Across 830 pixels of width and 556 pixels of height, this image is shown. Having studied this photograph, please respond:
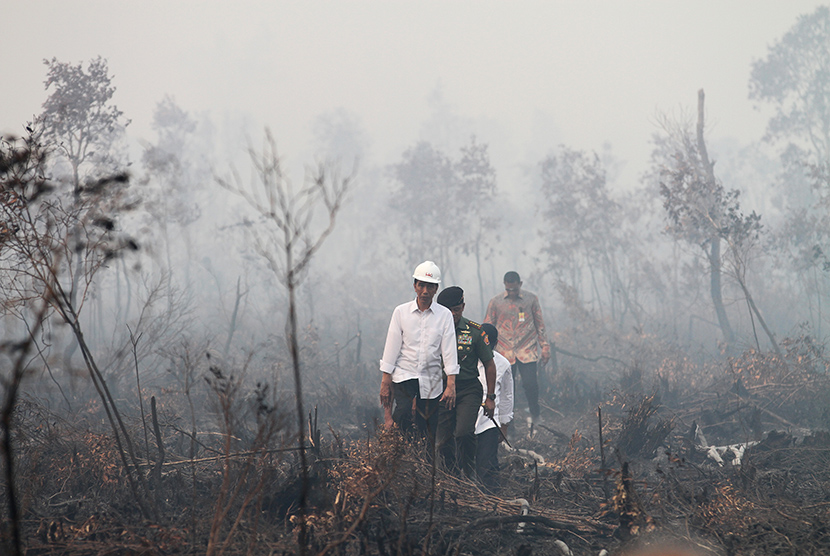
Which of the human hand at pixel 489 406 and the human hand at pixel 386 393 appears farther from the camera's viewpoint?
the human hand at pixel 489 406

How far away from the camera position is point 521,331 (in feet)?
25.1

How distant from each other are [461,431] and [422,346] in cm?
78

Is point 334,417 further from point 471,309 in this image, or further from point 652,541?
point 471,309

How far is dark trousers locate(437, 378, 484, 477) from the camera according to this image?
4.48 m

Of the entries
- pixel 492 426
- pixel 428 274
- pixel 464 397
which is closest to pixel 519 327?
pixel 492 426

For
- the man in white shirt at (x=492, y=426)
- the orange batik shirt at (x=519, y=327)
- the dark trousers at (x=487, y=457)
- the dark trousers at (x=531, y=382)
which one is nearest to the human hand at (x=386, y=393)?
the man in white shirt at (x=492, y=426)

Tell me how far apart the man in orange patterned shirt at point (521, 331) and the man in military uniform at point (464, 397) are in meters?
2.86

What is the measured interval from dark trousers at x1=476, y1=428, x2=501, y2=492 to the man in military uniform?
0.28 metres

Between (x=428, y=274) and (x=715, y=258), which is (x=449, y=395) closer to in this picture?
(x=428, y=274)

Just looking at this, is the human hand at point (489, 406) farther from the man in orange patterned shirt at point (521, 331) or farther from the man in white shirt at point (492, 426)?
the man in orange patterned shirt at point (521, 331)

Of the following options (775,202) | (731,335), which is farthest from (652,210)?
(731,335)

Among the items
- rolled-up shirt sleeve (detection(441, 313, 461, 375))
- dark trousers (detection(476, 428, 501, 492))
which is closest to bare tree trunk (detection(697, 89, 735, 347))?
dark trousers (detection(476, 428, 501, 492))

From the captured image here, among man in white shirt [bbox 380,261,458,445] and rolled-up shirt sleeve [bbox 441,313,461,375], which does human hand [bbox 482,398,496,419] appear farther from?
rolled-up shirt sleeve [bbox 441,313,461,375]

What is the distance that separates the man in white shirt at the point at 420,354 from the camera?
435 centimetres
